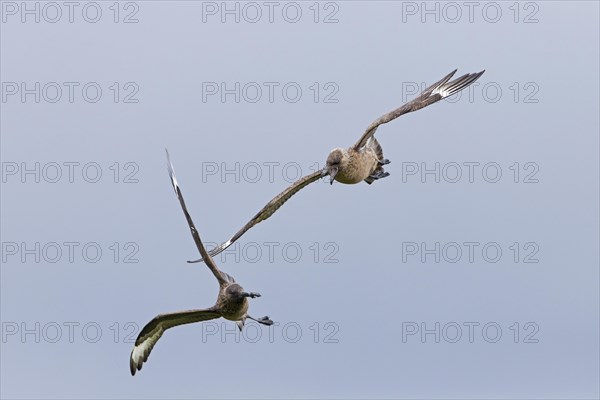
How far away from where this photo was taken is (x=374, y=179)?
19312 millimetres

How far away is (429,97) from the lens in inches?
757

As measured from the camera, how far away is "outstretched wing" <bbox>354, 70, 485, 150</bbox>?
18144 mm

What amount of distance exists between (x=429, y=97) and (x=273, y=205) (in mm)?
Result: 3090

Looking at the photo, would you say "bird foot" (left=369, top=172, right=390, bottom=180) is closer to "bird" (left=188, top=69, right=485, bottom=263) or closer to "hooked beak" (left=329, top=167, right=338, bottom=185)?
"bird" (left=188, top=69, right=485, bottom=263)

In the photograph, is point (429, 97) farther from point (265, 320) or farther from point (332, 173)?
point (265, 320)

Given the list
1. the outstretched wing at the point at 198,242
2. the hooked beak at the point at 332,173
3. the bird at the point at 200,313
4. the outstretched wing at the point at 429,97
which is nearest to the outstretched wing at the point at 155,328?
the bird at the point at 200,313

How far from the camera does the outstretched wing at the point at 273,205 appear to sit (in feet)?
60.5

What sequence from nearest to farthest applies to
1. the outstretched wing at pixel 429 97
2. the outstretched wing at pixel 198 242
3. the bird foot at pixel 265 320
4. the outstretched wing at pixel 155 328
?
the outstretched wing at pixel 198 242 → the outstretched wing at pixel 429 97 → the outstretched wing at pixel 155 328 → the bird foot at pixel 265 320

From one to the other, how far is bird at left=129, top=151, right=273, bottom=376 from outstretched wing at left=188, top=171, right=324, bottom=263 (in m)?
0.52

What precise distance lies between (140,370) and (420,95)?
6707 millimetres

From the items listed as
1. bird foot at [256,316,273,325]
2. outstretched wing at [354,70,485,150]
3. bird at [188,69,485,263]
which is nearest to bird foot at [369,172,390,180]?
bird at [188,69,485,263]

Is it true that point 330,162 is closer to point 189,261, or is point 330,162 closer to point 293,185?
point 293,185

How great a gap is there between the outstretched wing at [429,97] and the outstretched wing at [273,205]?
88cm

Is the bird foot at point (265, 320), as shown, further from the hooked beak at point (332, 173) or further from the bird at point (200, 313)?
the hooked beak at point (332, 173)
